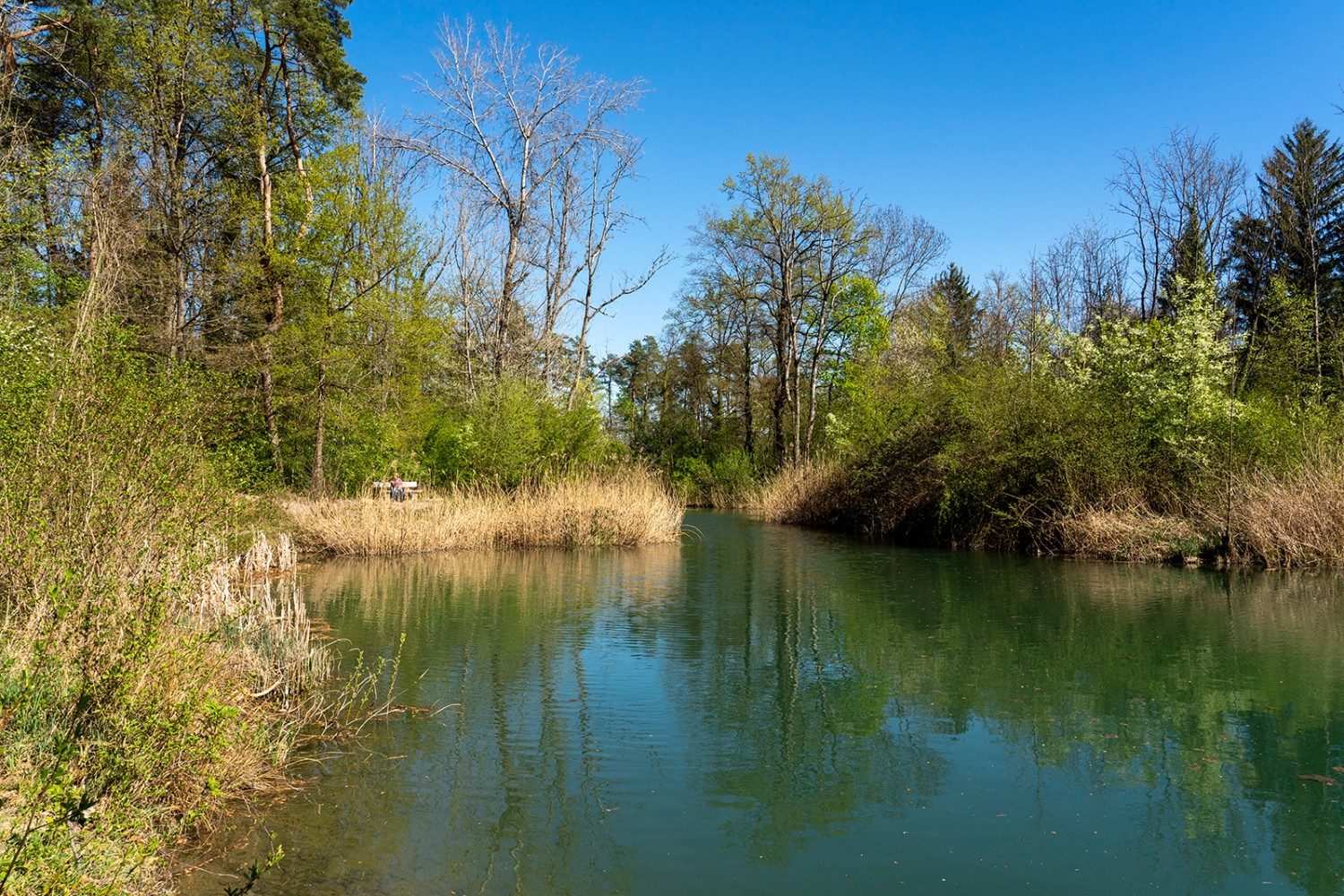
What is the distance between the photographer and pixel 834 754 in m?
5.96

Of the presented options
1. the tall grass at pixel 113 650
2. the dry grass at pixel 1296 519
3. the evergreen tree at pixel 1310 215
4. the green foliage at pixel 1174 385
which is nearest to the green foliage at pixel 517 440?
the green foliage at pixel 1174 385

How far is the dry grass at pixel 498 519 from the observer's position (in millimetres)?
17000

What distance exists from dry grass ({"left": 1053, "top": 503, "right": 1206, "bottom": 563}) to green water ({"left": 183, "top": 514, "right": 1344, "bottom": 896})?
14.9ft

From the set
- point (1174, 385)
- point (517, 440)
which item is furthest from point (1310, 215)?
point (517, 440)

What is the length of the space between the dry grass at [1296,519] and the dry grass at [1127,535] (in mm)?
769

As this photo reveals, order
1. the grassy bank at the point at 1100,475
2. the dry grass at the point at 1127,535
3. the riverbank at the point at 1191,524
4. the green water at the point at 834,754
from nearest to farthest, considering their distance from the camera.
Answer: the green water at the point at 834,754 < the riverbank at the point at 1191,524 < the grassy bank at the point at 1100,475 < the dry grass at the point at 1127,535

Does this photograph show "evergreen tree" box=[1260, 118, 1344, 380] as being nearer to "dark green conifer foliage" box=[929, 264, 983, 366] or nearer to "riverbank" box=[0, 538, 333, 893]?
"dark green conifer foliage" box=[929, 264, 983, 366]

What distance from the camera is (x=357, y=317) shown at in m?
21.2

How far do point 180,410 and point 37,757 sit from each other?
8.79 feet

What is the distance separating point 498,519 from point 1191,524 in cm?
1342

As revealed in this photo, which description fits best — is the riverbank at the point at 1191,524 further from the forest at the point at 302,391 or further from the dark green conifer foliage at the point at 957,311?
the dark green conifer foliage at the point at 957,311

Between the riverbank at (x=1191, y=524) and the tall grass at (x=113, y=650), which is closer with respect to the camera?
the tall grass at (x=113, y=650)

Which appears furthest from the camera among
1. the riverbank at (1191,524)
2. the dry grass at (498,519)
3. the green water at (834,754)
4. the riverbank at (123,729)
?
the dry grass at (498,519)

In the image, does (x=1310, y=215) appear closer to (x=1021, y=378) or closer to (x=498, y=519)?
(x=1021, y=378)
